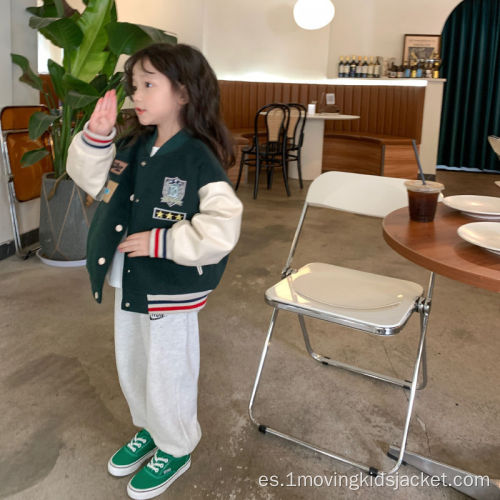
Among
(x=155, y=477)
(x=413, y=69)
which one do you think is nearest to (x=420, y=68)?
(x=413, y=69)

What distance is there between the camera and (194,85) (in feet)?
3.92

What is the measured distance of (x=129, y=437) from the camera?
5.30ft

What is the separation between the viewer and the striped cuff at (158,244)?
1.13m

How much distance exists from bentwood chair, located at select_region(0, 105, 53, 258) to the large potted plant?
0.50 feet

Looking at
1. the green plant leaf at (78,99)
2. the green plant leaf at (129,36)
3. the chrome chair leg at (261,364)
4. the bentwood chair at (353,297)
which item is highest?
the green plant leaf at (129,36)

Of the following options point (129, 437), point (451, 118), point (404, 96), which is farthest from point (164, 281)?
point (451, 118)

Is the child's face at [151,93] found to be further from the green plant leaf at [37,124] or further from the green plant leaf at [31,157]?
the green plant leaf at [31,157]

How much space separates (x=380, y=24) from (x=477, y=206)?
21.2 feet

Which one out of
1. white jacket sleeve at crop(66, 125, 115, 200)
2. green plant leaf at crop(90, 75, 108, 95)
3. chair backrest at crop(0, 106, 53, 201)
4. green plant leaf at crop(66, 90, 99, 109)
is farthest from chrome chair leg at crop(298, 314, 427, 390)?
chair backrest at crop(0, 106, 53, 201)

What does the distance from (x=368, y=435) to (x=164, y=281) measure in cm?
88

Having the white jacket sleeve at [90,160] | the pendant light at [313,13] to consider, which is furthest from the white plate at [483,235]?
the pendant light at [313,13]

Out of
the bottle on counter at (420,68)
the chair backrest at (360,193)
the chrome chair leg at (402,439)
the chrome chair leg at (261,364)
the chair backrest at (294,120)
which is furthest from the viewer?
the bottle on counter at (420,68)

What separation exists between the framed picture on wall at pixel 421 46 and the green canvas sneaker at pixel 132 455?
678 centimetres

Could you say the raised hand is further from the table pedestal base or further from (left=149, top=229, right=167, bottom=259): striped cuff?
the table pedestal base
